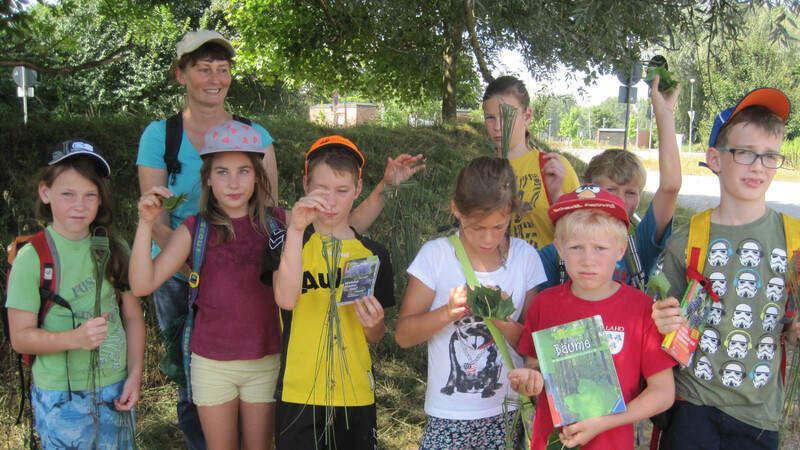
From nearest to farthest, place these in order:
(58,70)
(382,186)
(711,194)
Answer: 1. (382,186)
2. (58,70)
3. (711,194)

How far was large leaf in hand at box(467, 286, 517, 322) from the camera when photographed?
1.85 meters

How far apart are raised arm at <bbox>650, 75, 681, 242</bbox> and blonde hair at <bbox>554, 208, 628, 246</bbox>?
309mm

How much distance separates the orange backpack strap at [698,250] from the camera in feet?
6.46

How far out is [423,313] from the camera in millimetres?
2172

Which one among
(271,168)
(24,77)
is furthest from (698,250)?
(24,77)

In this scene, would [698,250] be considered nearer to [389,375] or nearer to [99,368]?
[99,368]

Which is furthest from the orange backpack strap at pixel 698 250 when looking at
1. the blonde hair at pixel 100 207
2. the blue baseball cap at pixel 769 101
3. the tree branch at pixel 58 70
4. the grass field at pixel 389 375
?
the tree branch at pixel 58 70

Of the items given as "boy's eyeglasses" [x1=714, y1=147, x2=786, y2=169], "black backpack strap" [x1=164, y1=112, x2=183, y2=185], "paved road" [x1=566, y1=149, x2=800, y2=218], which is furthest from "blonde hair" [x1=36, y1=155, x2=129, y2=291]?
"paved road" [x1=566, y1=149, x2=800, y2=218]

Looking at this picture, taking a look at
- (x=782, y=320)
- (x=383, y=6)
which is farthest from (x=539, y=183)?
(x=383, y=6)

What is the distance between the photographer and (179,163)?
260cm

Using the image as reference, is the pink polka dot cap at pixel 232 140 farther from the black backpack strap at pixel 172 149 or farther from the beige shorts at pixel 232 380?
the beige shorts at pixel 232 380

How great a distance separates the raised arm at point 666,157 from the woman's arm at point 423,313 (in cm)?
88

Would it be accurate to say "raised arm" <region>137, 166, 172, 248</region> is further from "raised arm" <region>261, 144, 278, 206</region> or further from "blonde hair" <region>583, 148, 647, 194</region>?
"blonde hair" <region>583, 148, 647, 194</region>

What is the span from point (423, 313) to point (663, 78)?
128cm
